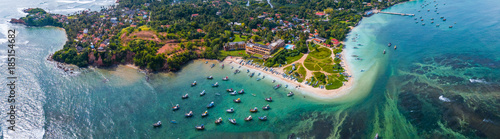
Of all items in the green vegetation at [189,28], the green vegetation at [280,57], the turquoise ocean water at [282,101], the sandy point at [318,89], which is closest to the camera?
the turquoise ocean water at [282,101]

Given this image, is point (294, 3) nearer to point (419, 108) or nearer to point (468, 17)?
point (468, 17)

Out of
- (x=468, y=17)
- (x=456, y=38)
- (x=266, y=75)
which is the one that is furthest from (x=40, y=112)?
(x=468, y=17)

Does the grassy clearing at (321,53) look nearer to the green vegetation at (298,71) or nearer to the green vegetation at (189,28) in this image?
the green vegetation at (189,28)

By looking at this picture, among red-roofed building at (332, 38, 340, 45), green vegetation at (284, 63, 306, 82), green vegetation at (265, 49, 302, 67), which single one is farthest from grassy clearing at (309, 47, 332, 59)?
green vegetation at (284, 63, 306, 82)

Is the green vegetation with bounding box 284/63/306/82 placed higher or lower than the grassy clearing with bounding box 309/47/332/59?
lower

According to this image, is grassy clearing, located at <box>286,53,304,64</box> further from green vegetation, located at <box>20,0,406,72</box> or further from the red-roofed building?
the red-roofed building

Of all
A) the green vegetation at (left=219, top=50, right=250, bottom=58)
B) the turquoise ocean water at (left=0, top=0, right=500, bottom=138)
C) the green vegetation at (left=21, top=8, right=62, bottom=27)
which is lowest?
the turquoise ocean water at (left=0, top=0, right=500, bottom=138)

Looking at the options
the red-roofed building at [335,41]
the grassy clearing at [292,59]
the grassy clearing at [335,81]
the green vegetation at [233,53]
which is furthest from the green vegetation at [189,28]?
the grassy clearing at [335,81]

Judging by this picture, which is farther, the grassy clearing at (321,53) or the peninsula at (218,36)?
the grassy clearing at (321,53)

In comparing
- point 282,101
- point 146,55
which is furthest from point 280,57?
point 146,55

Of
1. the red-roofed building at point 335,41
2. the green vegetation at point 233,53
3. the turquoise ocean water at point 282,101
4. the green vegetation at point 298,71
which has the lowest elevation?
the turquoise ocean water at point 282,101
